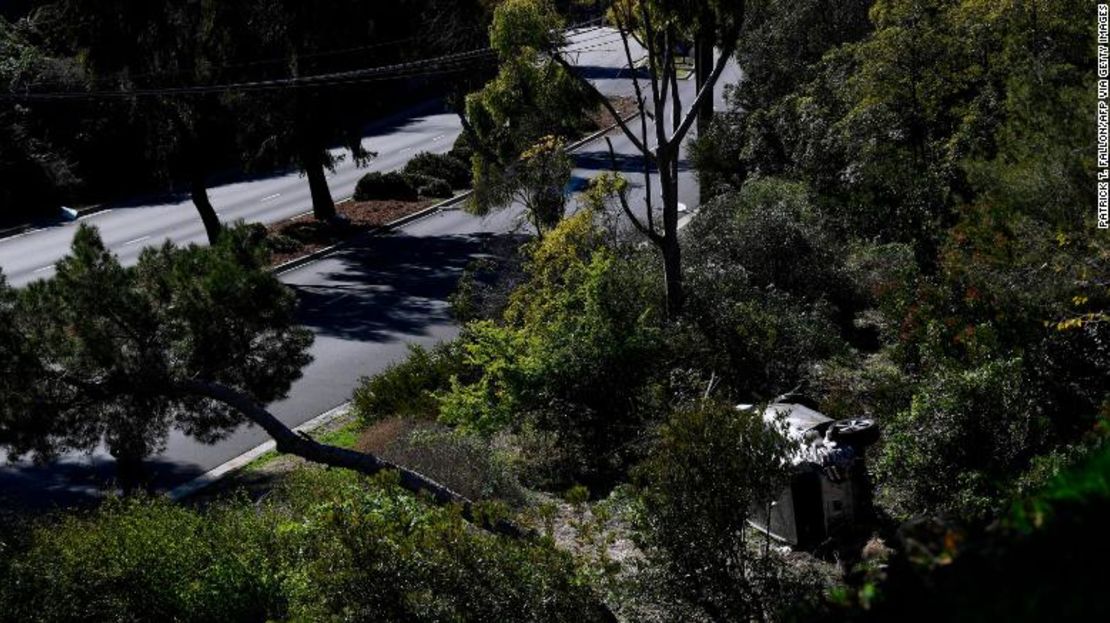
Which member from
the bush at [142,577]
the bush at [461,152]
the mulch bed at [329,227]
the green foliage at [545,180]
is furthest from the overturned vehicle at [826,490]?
the bush at [461,152]

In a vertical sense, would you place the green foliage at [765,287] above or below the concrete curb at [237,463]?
above

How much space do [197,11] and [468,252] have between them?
805 cm

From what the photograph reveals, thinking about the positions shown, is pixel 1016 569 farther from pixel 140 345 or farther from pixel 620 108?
pixel 620 108

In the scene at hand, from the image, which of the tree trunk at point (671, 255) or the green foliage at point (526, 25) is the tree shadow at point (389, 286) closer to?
the green foliage at point (526, 25)

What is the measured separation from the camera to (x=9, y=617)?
9570mm

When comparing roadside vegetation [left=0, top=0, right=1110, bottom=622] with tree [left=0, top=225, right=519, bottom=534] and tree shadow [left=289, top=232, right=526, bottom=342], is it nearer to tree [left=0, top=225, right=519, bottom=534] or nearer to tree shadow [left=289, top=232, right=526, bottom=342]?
tree [left=0, top=225, right=519, bottom=534]

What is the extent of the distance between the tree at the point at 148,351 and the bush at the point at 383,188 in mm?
22071

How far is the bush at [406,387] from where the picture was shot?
17.4m

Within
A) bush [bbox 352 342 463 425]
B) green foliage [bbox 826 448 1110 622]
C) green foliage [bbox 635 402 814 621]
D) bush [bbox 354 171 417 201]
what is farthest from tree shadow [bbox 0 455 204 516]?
bush [bbox 354 171 417 201]

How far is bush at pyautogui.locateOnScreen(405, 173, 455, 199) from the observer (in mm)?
36344

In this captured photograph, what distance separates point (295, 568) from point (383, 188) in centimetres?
2704

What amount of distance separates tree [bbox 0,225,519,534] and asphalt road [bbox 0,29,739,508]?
9.49 feet

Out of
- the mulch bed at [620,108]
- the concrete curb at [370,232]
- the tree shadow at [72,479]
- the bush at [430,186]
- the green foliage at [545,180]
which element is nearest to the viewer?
the tree shadow at [72,479]

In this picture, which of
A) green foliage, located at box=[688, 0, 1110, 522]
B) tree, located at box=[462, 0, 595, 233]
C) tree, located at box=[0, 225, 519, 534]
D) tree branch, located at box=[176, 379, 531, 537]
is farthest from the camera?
tree, located at box=[462, 0, 595, 233]
